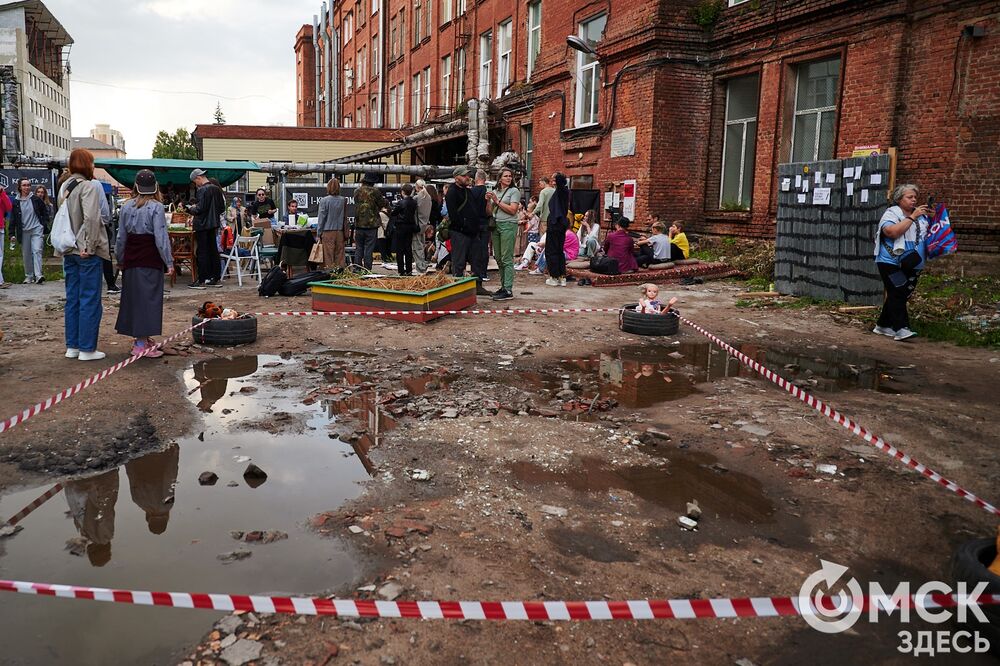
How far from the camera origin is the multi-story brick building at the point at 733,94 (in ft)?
36.9

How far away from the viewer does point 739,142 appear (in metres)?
16.5

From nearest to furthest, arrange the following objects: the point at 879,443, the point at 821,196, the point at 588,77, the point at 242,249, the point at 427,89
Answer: the point at 879,443 → the point at 821,196 → the point at 242,249 → the point at 588,77 → the point at 427,89

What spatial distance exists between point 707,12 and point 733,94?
6.16 ft

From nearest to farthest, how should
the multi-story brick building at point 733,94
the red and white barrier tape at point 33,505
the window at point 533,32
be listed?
the red and white barrier tape at point 33,505 < the multi-story brick building at point 733,94 < the window at point 533,32

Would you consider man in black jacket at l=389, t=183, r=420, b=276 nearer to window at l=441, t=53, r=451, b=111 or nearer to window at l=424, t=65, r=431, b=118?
window at l=441, t=53, r=451, b=111

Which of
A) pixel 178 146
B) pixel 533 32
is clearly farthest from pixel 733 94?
pixel 178 146

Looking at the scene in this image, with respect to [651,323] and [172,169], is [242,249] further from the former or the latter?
[651,323]

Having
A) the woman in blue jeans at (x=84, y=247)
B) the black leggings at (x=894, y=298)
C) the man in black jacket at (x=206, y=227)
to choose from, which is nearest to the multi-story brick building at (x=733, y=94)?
the black leggings at (x=894, y=298)

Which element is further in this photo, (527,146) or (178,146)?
(178,146)

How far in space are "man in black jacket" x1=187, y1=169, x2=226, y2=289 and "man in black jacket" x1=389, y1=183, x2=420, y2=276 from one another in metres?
3.40

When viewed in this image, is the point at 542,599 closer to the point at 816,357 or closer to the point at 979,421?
the point at 979,421

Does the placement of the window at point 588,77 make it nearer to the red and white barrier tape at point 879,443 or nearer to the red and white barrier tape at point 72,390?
the red and white barrier tape at point 72,390

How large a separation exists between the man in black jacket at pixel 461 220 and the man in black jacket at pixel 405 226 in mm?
2922

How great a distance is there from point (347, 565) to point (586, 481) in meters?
1.71
